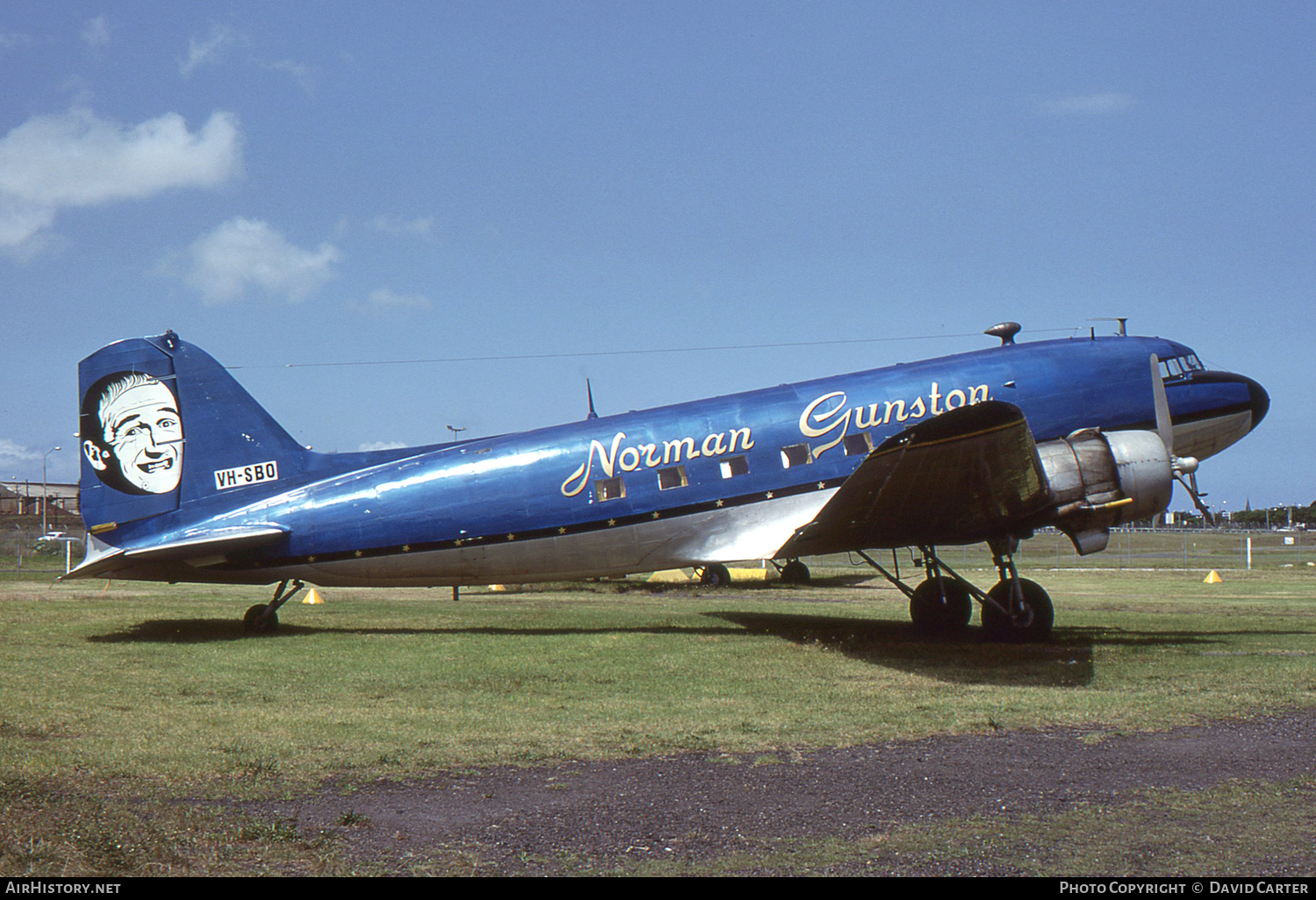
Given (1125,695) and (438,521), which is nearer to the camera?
(1125,695)

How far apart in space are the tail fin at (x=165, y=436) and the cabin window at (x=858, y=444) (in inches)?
327

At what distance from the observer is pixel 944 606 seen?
47.9ft

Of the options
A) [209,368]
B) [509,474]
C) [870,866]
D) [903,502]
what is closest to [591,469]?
[509,474]

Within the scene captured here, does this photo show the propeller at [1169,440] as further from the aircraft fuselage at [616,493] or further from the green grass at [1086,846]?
the green grass at [1086,846]

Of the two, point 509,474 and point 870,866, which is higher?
point 509,474

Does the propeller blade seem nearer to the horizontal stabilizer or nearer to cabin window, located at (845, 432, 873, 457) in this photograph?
cabin window, located at (845, 432, 873, 457)

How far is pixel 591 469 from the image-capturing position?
46.7ft

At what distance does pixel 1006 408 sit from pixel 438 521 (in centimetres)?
809

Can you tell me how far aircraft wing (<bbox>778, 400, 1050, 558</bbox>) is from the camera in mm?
10234

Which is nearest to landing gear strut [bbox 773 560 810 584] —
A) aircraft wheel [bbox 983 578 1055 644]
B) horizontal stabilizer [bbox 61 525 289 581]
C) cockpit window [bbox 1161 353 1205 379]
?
cockpit window [bbox 1161 353 1205 379]

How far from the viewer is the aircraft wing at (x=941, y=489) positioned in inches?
403

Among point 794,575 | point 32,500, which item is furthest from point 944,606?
point 32,500
